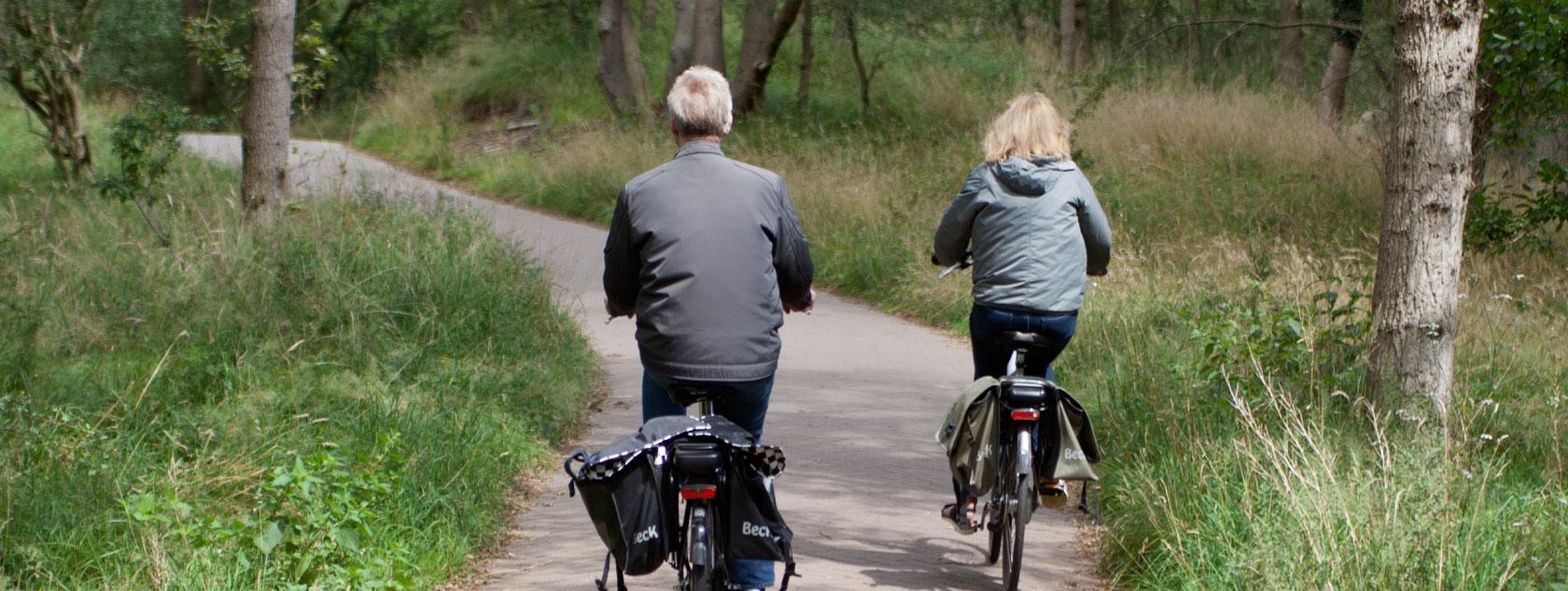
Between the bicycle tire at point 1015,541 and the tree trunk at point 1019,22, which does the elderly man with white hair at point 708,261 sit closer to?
the bicycle tire at point 1015,541

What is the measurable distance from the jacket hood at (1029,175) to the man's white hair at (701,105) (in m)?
1.50

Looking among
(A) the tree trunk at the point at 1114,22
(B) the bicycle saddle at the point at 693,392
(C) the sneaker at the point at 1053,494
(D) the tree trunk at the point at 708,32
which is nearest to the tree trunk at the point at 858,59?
(D) the tree trunk at the point at 708,32

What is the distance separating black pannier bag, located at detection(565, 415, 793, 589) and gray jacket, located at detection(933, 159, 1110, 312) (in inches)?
66.7

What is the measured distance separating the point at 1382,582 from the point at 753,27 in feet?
63.5

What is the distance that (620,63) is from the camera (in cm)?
2441

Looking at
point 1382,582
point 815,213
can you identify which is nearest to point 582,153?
point 815,213

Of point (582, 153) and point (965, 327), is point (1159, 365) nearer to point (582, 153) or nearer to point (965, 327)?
point (965, 327)

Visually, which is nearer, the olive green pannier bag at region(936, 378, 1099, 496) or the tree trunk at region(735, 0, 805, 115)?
the olive green pannier bag at region(936, 378, 1099, 496)

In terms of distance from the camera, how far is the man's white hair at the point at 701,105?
4.33 meters

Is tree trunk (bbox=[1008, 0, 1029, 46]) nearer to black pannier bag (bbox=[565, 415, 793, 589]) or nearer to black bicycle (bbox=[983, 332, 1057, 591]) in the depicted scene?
black bicycle (bbox=[983, 332, 1057, 591])

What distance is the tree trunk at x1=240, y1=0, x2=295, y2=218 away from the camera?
991cm

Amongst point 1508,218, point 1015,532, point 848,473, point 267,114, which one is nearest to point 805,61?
point 267,114

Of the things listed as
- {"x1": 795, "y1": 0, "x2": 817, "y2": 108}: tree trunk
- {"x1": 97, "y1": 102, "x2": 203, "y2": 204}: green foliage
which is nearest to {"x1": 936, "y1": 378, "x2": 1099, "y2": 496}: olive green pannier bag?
{"x1": 97, "y1": 102, "x2": 203, "y2": 204}: green foliage

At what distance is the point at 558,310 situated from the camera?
1041 cm
